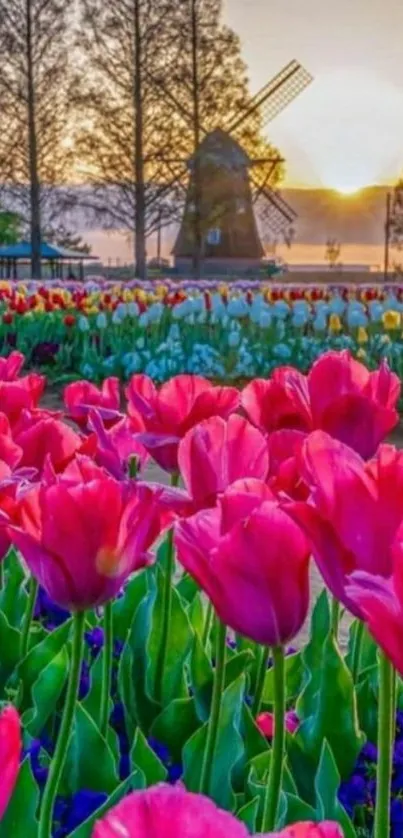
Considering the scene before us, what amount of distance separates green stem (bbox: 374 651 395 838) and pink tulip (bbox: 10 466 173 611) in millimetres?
287

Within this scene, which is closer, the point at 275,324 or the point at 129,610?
the point at 129,610

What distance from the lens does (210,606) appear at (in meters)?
1.87

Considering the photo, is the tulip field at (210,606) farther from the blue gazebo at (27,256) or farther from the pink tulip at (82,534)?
the blue gazebo at (27,256)

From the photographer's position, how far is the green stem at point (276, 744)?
1116 millimetres

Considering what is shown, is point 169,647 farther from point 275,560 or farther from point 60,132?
point 60,132

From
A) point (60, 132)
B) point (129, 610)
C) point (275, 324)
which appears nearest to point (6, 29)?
point (60, 132)

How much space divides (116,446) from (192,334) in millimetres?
10660

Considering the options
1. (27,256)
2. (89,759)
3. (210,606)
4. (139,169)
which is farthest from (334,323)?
(27,256)

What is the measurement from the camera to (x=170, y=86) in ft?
112

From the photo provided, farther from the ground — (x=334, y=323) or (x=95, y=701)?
(x=95, y=701)

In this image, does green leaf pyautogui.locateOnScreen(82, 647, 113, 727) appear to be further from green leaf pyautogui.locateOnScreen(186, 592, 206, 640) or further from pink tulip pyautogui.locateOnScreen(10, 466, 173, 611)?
pink tulip pyautogui.locateOnScreen(10, 466, 173, 611)

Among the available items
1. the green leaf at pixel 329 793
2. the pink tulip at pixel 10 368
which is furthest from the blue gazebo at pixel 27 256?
the green leaf at pixel 329 793

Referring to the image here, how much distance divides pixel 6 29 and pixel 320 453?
109ft

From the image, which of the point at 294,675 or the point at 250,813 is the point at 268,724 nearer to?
the point at 294,675
